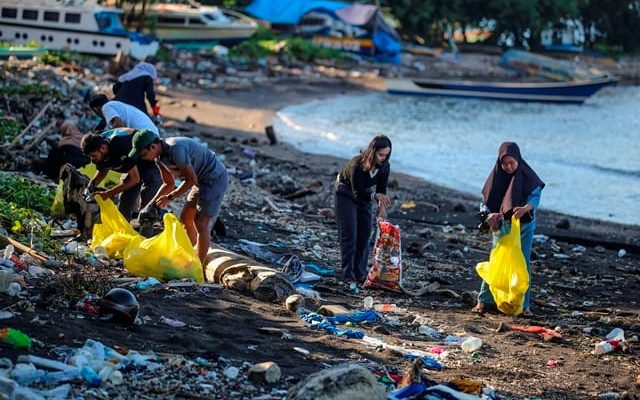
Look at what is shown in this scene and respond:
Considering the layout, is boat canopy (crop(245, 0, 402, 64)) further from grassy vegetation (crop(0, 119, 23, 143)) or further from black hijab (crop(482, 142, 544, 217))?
black hijab (crop(482, 142, 544, 217))

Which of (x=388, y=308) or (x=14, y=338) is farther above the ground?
(x=14, y=338)

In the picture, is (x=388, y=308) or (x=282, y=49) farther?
(x=282, y=49)

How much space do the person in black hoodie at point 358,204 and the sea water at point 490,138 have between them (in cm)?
645

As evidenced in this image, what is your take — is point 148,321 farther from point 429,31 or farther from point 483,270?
point 429,31

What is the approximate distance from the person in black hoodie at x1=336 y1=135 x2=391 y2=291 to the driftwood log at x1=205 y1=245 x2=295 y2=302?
0.98 metres

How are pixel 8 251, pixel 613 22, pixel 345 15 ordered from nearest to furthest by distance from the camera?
pixel 8 251
pixel 345 15
pixel 613 22

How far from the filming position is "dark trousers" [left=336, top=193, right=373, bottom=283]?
872 cm

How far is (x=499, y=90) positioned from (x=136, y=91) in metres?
20.3

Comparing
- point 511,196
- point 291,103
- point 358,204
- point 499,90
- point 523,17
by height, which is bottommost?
point 291,103

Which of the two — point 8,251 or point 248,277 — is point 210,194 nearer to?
point 248,277

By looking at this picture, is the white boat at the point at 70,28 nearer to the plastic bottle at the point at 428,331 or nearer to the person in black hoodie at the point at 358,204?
the person in black hoodie at the point at 358,204

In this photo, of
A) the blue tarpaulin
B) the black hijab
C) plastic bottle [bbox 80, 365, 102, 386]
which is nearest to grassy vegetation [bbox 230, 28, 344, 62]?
the blue tarpaulin

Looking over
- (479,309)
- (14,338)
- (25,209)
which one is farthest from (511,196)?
(14,338)

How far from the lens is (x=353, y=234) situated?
8.74 m
